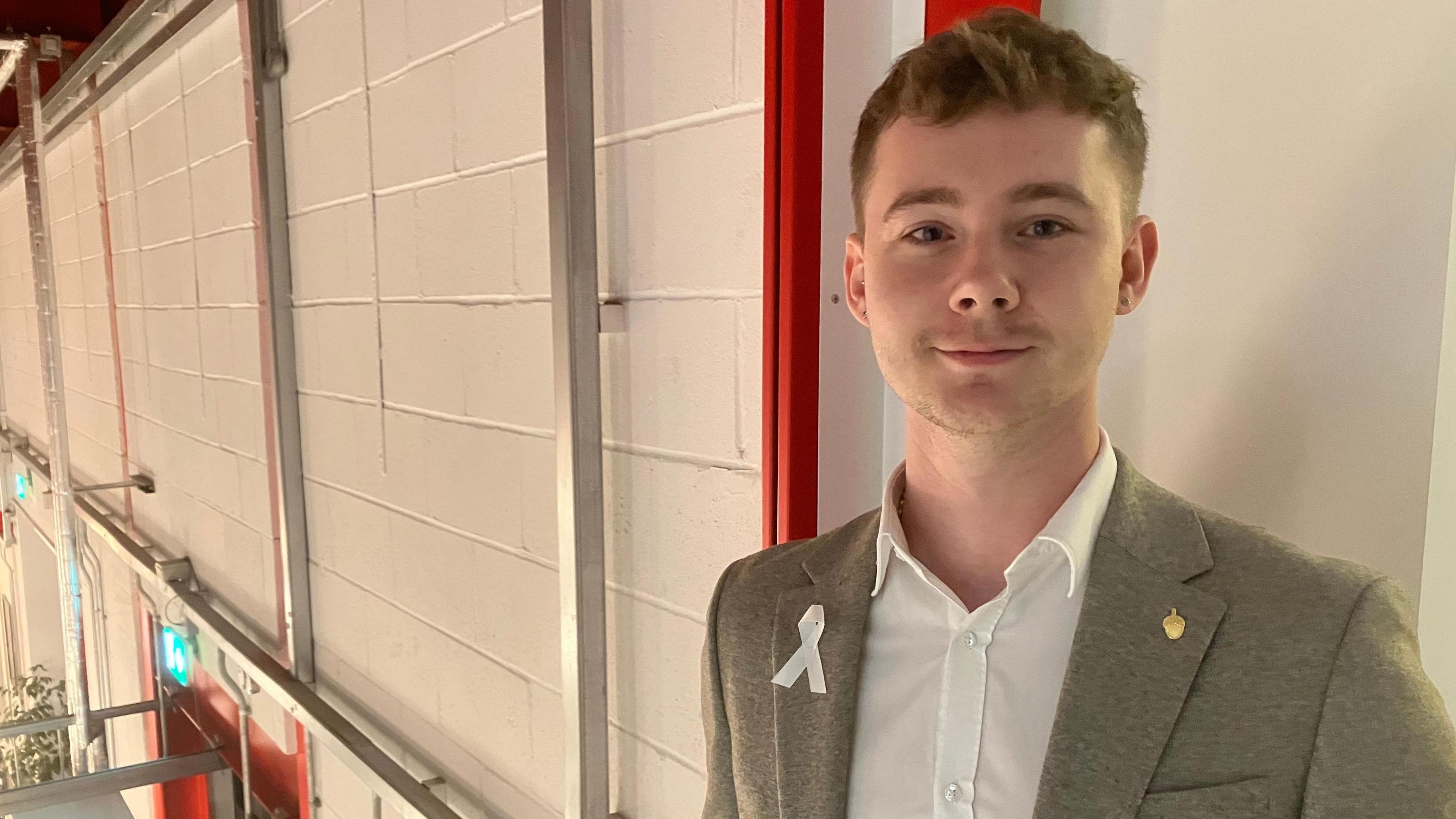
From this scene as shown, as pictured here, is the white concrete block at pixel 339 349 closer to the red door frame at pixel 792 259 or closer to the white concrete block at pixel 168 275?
the white concrete block at pixel 168 275

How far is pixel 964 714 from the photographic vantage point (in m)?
0.70

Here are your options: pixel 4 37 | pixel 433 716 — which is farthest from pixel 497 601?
pixel 4 37

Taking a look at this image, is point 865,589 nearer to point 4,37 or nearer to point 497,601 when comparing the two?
point 497,601

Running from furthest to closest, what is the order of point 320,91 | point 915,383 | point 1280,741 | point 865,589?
point 320,91 → point 865,589 → point 915,383 → point 1280,741

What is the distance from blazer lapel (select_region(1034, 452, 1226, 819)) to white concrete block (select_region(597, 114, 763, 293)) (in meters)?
0.52

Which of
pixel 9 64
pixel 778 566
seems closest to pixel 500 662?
pixel 778 566

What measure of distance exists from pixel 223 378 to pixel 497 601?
5.32ft

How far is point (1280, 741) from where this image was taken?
1.87ft

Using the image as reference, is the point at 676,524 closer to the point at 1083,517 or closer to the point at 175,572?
the point at 1083,517

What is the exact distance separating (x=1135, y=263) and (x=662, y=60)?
2.30 feet

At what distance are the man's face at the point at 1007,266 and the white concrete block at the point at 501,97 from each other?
0.82 m

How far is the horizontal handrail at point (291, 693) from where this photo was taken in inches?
66.1

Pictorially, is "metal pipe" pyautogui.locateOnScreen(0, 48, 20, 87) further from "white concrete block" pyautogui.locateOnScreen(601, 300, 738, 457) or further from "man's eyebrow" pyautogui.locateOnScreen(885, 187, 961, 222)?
"man's eyebrow" pyautogui.locateOnScreen(885, 187, 961, 222)

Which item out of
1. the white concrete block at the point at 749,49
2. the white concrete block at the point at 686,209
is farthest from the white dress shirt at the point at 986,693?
the white concrete block at the point at 749,49
